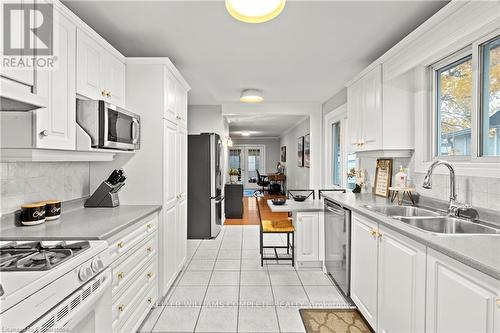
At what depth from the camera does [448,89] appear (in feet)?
7.43

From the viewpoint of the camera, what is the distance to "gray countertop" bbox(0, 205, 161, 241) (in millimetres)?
1574

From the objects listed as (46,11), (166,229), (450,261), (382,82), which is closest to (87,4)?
(46,11)

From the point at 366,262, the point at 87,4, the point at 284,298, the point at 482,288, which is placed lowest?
the point at 284,298

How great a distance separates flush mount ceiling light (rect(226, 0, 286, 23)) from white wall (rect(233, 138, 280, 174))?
11.1 m

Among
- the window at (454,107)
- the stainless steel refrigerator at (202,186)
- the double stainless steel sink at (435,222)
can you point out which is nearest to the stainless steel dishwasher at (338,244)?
the double stainless steel sink at (435,222)

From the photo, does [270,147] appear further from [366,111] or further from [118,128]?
[118,128]

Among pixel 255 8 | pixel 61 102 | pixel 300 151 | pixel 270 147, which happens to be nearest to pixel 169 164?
pixel 61 102

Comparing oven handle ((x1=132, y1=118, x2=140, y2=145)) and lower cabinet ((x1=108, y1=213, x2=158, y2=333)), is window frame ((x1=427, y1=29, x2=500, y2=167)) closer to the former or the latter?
lower cabinet ((x1=108, y1=213, x2=158, y2=333))

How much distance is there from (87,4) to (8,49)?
850mm

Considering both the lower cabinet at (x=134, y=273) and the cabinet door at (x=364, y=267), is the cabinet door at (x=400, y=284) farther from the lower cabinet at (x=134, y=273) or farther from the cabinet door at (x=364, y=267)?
the lower cabinet at (x=134, y=273)

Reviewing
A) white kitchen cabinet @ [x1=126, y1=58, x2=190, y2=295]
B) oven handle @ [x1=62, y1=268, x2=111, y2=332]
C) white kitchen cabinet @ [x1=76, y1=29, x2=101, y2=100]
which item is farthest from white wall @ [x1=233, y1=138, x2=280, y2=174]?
oven handle @ [x1=62, y1=268, x2=111, y2=332]

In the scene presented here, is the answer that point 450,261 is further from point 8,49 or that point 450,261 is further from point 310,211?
point 8,49

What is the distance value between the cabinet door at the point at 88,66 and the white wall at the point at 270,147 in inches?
415

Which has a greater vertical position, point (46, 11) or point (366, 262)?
point (46, 11)
